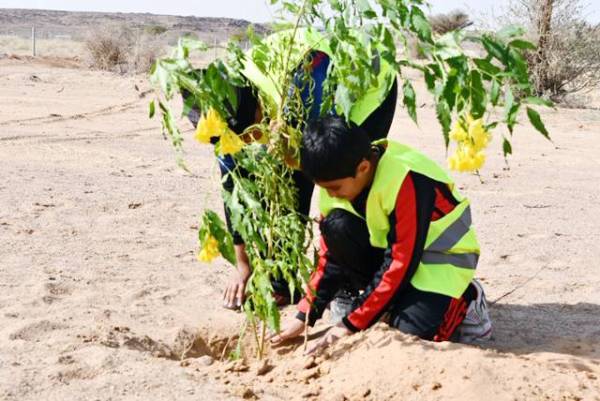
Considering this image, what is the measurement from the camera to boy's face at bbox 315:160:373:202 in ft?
10.2

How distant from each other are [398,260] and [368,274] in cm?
41

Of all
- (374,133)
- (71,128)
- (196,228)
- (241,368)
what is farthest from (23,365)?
(71,128)

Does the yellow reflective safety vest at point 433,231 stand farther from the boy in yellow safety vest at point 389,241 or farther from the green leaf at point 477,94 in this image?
the green leaf at point 477,94

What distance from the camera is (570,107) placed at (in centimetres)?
1568

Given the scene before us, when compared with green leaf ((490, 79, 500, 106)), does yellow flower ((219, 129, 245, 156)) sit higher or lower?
lower

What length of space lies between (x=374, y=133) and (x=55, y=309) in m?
1.55

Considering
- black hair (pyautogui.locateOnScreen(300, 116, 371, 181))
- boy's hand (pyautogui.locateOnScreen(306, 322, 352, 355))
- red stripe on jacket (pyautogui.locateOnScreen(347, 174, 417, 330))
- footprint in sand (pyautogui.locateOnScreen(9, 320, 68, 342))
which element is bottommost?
footprint in sand (pyautogui.locateOnScreen(9, 320, 68, 342))

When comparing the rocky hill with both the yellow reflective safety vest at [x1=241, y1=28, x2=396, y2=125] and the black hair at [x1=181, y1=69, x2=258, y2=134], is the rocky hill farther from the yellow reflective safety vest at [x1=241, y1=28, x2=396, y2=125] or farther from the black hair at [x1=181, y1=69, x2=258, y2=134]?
the yellow reflective safety vest at [x1=241, y1=28, x2=396, y2=125]

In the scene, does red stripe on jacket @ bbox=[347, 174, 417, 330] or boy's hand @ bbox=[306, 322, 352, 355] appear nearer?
red stripe on jacket @ bbox=[347, 174, 417, 330]

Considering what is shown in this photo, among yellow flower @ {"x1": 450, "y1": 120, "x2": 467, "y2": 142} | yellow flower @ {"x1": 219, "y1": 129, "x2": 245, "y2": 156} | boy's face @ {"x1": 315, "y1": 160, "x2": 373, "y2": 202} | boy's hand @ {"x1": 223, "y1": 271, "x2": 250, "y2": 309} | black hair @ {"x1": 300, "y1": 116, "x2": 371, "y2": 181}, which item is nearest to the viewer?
yellow flower @ {"x1": 450, "y1": 120, "x2": 467, "y2": 142}

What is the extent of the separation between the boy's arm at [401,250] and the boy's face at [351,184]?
137 mm

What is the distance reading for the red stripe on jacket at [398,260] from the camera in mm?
3139

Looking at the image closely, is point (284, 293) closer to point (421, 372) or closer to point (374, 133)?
point (374, 133)

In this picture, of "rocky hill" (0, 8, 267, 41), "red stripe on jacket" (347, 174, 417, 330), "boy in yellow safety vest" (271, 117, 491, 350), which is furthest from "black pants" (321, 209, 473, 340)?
"rocky hill" (0, 8, 267, 41)
